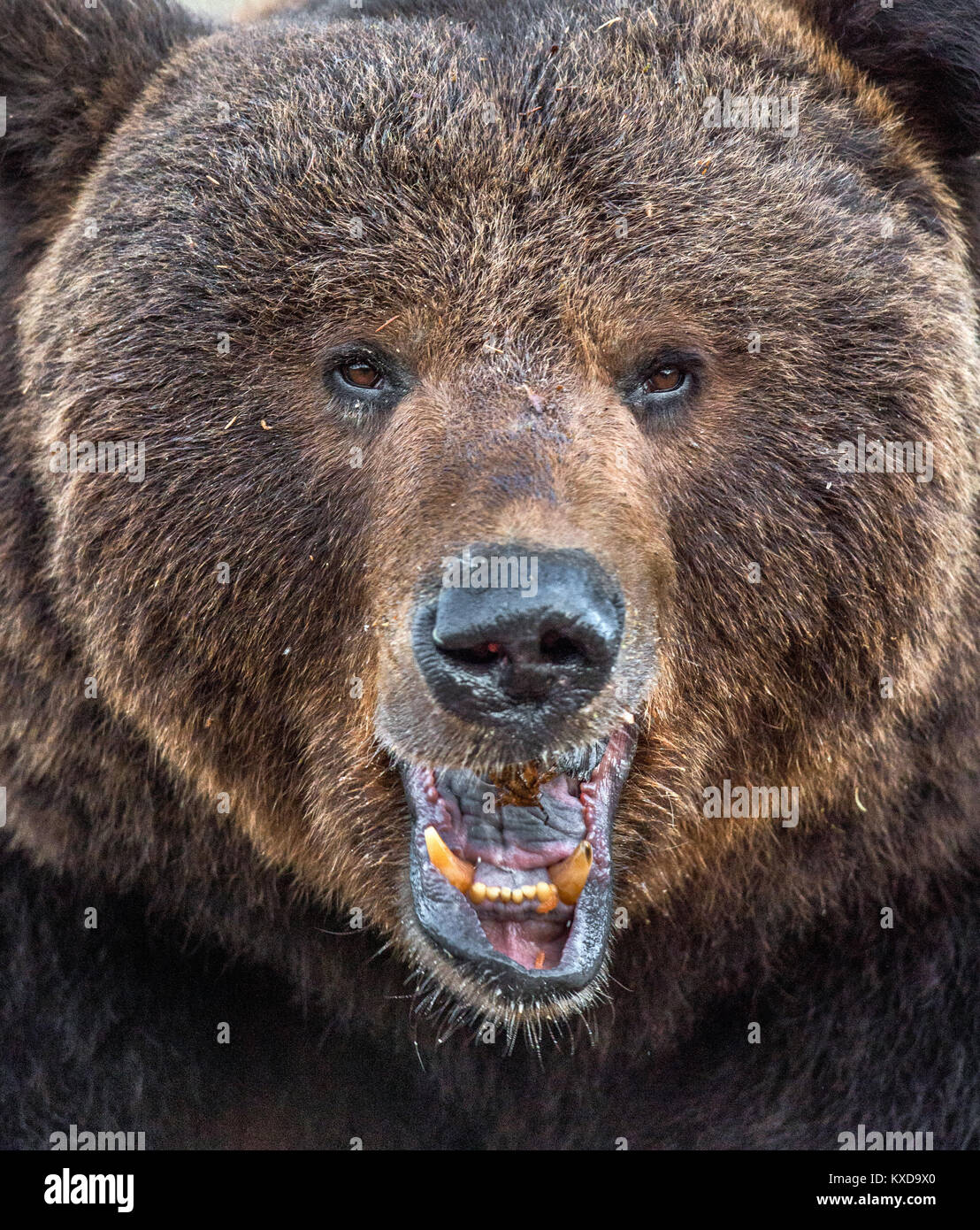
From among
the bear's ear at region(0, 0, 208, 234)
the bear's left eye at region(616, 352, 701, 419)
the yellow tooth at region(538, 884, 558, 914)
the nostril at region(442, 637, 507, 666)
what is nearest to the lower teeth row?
the yellow tooth at region(538, 884, 558, 914)

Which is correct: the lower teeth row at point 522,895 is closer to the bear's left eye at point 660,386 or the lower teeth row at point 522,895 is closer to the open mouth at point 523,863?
the open mouth at point 523,863

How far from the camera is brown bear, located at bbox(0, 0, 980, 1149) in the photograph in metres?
4.05

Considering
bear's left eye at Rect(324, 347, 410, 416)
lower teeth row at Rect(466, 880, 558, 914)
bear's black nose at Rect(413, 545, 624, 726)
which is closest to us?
bear's black nose at Rect(413, 545, 624, 726)

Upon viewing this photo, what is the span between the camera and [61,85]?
461 centimetres

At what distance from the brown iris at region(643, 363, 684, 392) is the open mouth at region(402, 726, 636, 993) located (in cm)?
93

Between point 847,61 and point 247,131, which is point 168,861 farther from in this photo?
point 847,61

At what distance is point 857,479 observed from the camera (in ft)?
13.8

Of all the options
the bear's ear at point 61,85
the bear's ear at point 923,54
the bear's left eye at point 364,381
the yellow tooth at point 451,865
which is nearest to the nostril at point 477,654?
the yellow tooth at point 451,865

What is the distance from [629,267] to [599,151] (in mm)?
332

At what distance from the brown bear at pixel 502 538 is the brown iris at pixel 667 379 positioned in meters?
0.01

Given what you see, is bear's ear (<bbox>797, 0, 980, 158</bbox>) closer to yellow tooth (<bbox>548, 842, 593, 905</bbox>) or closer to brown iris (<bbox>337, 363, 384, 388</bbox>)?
brown iris (<bbox>337, 363, 384, 388</bbox>)

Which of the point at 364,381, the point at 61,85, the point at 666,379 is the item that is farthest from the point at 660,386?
the point at 61,85
